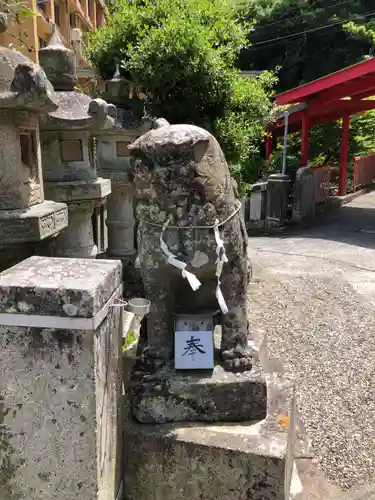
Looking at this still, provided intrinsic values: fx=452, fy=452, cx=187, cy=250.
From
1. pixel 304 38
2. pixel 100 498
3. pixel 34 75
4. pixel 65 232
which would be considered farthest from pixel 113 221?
pixel 304 38

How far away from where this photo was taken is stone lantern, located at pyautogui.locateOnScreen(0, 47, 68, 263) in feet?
8.85

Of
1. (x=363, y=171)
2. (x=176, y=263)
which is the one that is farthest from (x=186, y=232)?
(x=363, y=171)

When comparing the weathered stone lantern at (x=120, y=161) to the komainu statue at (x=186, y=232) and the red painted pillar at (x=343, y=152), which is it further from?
the red painted pillar at (x=343, y=152)

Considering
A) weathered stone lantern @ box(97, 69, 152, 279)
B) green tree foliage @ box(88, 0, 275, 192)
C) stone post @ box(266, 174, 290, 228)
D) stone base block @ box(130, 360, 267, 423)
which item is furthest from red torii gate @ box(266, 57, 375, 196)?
stone base block @ box(130, 360, 267, 423)

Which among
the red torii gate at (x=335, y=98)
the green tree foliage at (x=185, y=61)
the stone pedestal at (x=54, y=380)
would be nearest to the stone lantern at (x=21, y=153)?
the stone pedestal at (x=54, y=380)

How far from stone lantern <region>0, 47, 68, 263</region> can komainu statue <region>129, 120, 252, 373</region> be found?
118 cm

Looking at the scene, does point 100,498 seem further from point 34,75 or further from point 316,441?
point 34,75

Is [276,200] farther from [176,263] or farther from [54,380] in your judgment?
[54,380]

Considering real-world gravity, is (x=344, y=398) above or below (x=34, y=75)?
below

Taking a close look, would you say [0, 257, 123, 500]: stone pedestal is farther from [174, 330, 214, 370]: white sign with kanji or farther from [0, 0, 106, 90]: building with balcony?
[0, 0, 106, 90]: building with balcony

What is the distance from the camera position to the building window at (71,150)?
4160mm

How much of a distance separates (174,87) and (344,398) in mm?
4050

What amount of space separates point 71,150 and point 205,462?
3093mm

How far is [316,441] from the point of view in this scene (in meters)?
3.08
